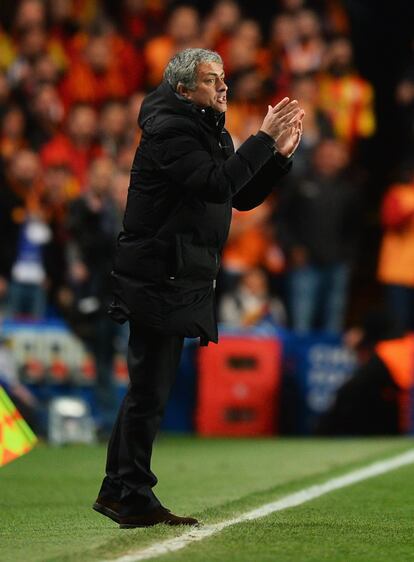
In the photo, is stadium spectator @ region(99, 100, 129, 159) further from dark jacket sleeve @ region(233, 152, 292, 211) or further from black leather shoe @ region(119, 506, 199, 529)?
black leather shoe @ region(119, 506, 199, 529)

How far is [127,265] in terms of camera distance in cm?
637

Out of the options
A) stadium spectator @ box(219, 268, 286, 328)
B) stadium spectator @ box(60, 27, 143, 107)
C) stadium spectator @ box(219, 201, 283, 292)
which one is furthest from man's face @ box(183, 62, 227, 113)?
stadium spectator @ box(60, 27, 143, 107)

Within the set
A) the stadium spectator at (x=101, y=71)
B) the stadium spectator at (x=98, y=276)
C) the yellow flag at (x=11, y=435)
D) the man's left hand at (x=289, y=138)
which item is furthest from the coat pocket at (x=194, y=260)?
the stadium spectator at (x=101, y=71)

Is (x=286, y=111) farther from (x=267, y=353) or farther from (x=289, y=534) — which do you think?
(x=267, y=353)

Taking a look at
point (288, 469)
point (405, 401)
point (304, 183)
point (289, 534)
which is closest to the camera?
point (289, 534)

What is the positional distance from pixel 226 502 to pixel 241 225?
733 centimetres

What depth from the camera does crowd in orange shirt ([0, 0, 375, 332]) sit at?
14.3 metres

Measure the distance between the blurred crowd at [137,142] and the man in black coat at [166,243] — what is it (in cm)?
587

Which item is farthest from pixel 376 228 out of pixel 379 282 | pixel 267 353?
pixel 267 353

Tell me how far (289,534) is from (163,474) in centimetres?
343

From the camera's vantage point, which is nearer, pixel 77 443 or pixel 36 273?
pixel 77 443

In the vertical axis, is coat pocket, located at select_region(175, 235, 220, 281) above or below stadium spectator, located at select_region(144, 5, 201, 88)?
below

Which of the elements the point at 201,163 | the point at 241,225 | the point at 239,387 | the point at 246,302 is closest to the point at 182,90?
the point at 201,163

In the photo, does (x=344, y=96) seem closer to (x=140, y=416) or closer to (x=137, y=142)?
(x=137, y=142)
